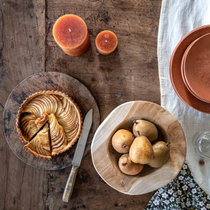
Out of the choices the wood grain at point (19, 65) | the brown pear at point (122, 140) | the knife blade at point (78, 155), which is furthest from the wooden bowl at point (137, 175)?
the wood grain at point (19, 65)

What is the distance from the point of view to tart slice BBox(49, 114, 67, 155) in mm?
1294

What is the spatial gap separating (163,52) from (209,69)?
392 mm

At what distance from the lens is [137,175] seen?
3.37 ft

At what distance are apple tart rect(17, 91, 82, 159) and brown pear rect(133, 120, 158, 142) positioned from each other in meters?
0.49

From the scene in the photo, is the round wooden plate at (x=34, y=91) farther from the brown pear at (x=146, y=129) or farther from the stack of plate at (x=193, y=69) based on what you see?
Answer: the stack of plate at (x=193, y=69)

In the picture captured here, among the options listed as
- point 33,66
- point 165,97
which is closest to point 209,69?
point 165,97

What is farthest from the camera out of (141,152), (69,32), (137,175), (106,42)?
(106,42)

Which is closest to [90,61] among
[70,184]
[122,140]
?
[122,140]

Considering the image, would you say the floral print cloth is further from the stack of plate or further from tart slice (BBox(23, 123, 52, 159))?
tart slice (BBox(23, 123, 52, 159))

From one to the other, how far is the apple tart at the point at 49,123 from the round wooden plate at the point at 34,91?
8cm

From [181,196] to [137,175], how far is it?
639mm

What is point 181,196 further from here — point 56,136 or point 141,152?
point 56,136

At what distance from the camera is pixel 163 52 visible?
1.36 m

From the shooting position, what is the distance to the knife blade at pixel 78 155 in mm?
1315
